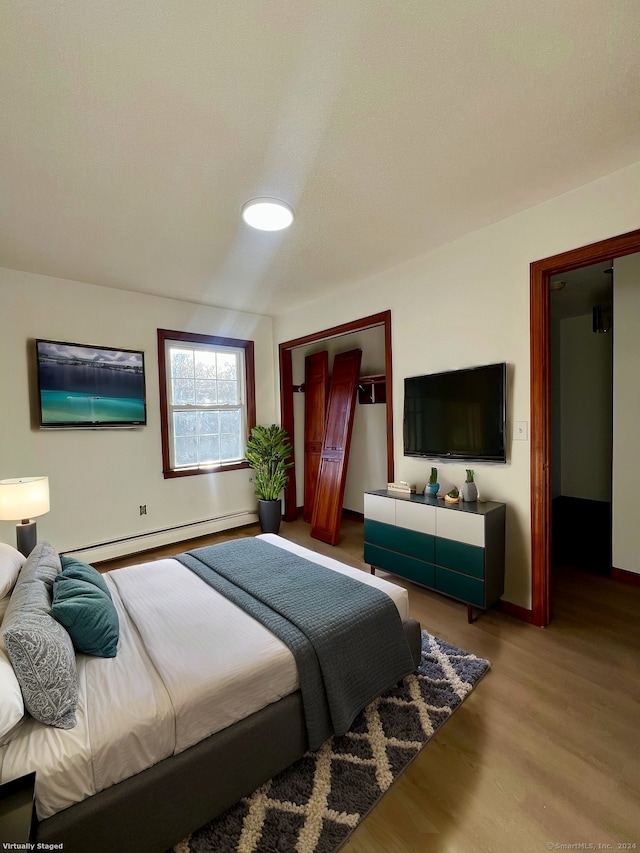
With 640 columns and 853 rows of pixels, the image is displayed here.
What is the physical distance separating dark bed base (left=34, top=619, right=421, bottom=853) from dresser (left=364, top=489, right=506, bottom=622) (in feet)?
4.83

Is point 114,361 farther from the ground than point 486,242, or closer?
closer

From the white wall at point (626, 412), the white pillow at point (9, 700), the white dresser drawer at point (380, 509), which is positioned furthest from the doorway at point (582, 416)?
the white pillow at point (9, 700)

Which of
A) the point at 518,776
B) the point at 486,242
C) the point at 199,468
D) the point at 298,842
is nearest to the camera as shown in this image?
the point at 298,842

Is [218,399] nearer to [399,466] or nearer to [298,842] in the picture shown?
[399,466]

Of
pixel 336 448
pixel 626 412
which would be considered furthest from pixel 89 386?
pixel 626 412

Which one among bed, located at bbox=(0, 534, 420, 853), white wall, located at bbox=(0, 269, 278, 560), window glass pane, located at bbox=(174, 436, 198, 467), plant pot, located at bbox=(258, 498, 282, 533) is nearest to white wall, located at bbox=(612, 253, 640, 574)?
bed, located at bbox=(0, 534, 420, 853)

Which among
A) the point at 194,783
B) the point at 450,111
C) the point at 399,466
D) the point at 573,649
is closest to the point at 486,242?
the point at 450,111

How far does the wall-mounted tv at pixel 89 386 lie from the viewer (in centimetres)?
343

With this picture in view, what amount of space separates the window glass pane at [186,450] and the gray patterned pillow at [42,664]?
3028 mm

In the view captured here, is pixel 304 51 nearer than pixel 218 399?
Yes

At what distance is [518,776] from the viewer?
58.9 inches

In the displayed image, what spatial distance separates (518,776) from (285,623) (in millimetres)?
1083

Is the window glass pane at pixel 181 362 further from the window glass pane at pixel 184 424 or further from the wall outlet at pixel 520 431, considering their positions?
the wall outlet at pixel 520 431

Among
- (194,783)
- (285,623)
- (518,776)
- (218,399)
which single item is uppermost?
(218,399)
